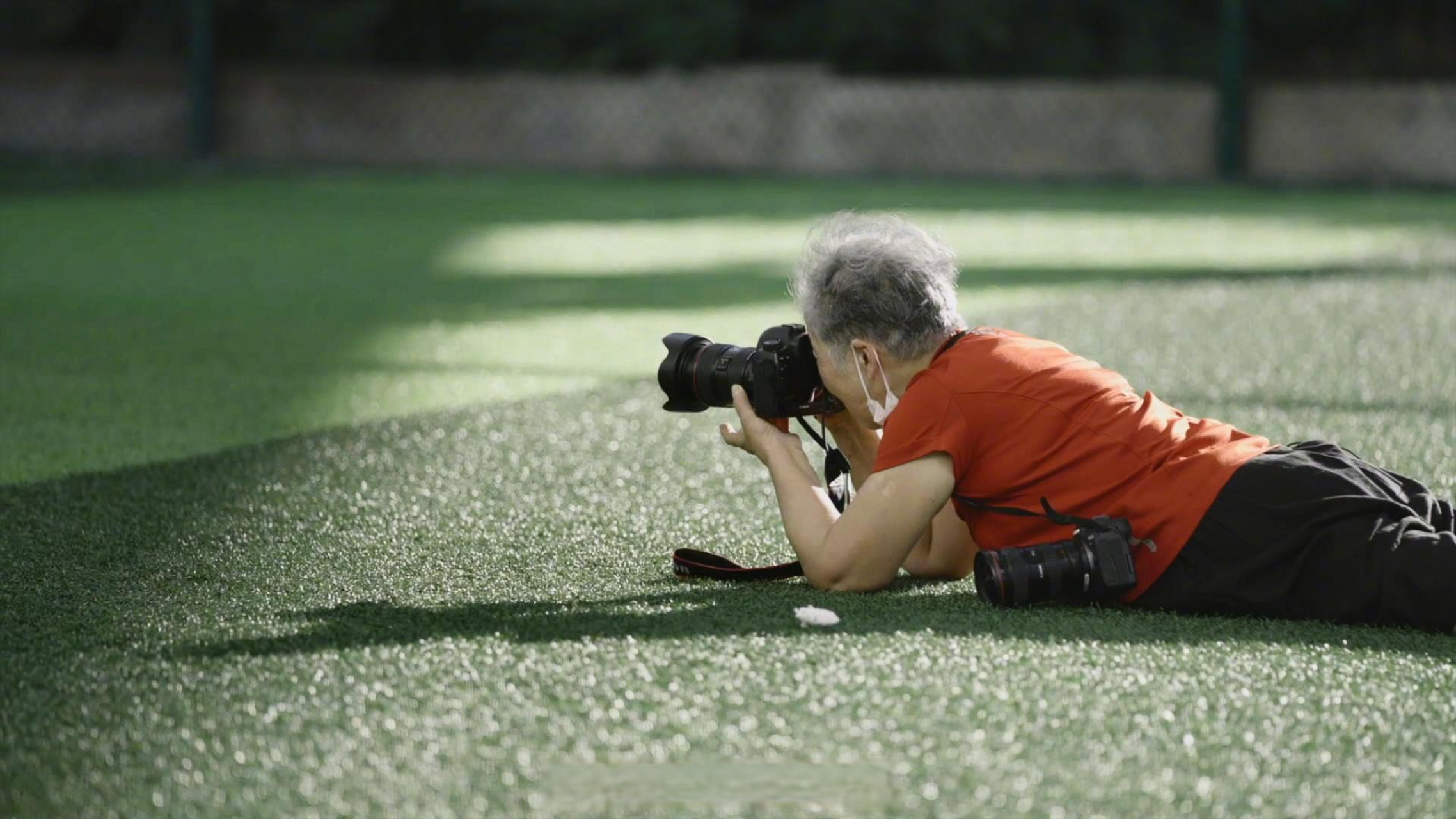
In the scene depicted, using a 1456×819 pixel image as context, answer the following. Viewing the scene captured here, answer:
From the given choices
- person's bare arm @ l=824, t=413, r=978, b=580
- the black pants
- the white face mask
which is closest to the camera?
the black pants

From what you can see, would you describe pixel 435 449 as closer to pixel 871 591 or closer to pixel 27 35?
pixel 871 591

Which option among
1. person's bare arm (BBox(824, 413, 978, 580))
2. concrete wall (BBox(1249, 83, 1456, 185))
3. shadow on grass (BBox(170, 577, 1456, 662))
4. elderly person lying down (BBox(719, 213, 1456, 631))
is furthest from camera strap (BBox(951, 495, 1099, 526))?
concrete wall (BBox(1249, 83, 1456, 185))

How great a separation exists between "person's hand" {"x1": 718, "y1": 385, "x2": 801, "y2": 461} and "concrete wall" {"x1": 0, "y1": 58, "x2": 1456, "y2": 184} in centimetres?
1517

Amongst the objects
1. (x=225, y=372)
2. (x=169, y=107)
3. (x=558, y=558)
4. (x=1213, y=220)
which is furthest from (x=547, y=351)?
(x=169, y=107)

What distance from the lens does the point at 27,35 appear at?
21266mm

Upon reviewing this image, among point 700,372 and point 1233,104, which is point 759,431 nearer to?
point 700,372

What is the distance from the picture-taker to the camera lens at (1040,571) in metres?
2.79

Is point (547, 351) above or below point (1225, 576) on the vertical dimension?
below

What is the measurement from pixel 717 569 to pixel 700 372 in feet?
1.13

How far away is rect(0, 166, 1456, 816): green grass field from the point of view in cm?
207

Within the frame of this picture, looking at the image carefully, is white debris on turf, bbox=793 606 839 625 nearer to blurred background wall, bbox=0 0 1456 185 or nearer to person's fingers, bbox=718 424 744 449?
person's fingers, bbox=718 424 744 449

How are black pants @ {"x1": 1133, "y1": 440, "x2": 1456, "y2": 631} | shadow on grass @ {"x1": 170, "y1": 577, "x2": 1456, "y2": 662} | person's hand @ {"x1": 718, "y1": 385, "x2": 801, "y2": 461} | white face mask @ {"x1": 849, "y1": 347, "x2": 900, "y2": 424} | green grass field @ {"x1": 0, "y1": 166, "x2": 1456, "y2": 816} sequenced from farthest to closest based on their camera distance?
person's hand @ {"x1": 718, "y1": 385, "x2": 801, "y2": 461} → white face mask @ {"x1": 849, "y1": 347, "x2": 900, "y2": 424} → black pants @ {"x1": 1133, "y1": 440, "x2": 1456, "y2": 631} → shadow on grass @ {"x1": 170, "y1": 577, "x2": 1456, "y2": 662} → green grass field @ {"x1": 0, "y1": 166, "x2": 1456, "y2": 816}

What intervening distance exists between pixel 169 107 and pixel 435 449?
16033 millimetres

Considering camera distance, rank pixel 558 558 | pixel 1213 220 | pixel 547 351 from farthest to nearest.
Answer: pixel 1213 220, pixel 547 351, pixel 558 558
